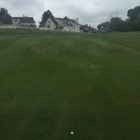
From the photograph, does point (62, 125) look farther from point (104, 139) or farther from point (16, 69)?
point (16, 69)

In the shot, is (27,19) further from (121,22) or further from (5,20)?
(121,22)

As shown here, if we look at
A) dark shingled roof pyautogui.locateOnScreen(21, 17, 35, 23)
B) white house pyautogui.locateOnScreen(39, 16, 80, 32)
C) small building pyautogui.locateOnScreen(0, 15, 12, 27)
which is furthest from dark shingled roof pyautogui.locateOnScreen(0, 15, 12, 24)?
white house pyautogui.locateOnScreen(39, 16, 80, 32)

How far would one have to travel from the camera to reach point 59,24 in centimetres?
9350

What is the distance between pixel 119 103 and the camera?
372 inches

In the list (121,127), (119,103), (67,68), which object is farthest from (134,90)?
(67,68)

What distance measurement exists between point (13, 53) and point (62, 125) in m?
17.2

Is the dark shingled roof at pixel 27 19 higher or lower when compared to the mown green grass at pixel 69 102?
higher

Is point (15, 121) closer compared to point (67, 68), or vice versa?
point (15, 121)

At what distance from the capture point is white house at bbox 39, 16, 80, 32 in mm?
88312

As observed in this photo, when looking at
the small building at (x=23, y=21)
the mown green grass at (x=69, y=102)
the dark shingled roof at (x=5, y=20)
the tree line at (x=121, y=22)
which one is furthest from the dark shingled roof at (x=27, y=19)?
the mown green grass at (x=69, y=102)

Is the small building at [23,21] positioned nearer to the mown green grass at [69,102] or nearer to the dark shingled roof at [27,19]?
the dark shingled roof at [27,19]

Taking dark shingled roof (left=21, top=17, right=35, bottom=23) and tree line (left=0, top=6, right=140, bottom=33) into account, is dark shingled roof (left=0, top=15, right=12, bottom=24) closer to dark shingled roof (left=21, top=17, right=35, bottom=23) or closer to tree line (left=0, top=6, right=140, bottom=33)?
dark shingled roof (left=21, top=17, right=35, bottom=23)

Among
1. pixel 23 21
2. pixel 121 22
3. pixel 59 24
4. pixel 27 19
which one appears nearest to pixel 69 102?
pixel 121 22

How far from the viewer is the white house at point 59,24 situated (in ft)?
290
